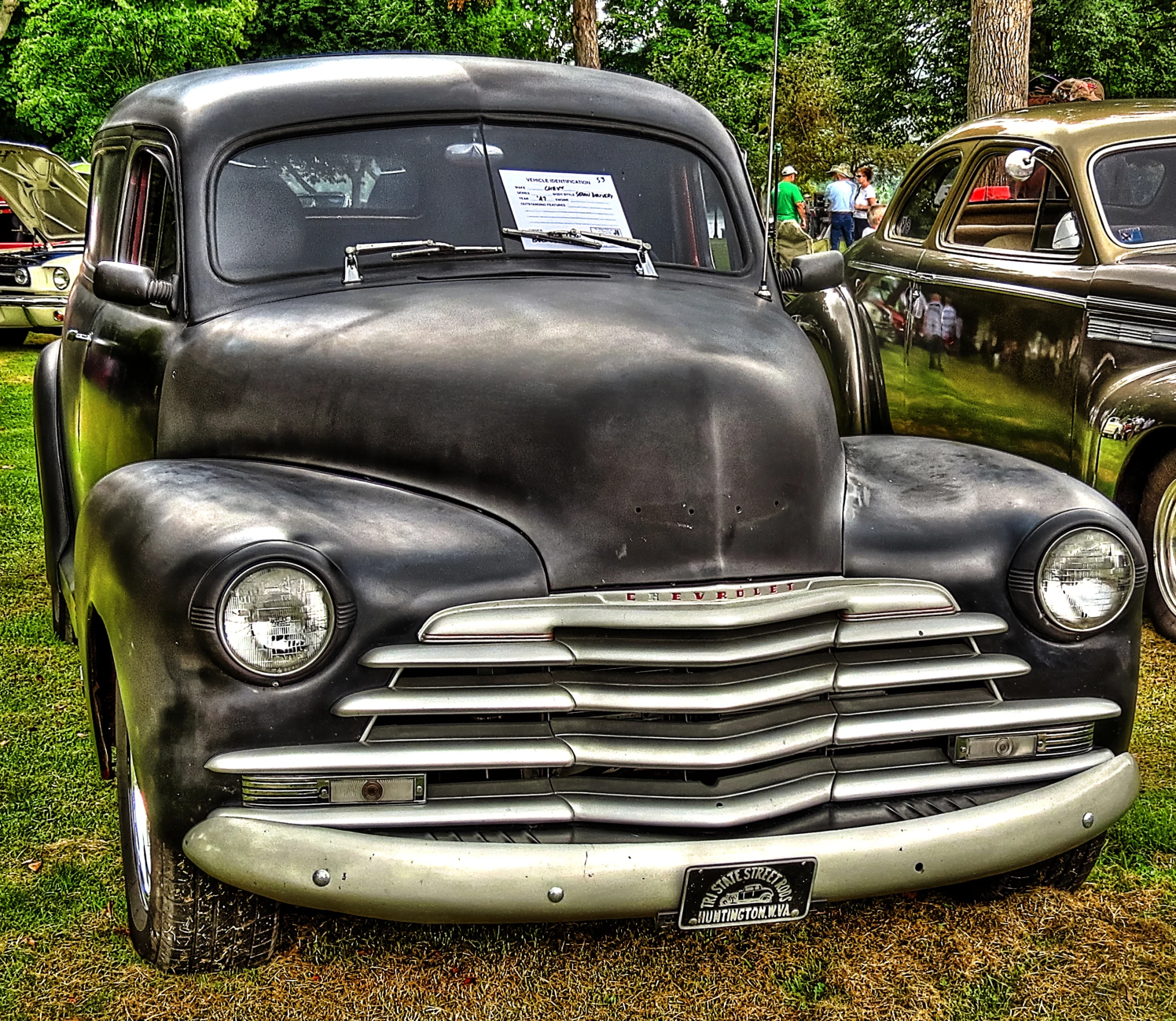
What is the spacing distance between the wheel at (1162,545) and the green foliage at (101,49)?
27.6 meters

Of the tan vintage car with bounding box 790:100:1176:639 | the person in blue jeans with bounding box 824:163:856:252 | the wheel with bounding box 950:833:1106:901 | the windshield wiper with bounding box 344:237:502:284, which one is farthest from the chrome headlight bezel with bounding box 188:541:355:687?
the person in blue jeans with bounding box 824:163:856:252

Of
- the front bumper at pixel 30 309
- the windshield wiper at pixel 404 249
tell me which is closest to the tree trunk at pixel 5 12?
the front bumper at pixel 30 309

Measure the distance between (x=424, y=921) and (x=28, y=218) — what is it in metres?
13.7

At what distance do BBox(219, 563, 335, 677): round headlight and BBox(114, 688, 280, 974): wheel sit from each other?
0.40 metres

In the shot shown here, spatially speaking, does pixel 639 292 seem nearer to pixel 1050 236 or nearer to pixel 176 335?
pixel 176 335

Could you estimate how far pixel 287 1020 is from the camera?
296cm

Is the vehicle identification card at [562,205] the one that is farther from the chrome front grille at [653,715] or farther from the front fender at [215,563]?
the chrome front grille at [653,715]

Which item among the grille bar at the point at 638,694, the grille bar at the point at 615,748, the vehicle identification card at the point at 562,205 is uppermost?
the vehicle identification card at the point at 562,205

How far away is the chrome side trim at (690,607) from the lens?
9.05ft

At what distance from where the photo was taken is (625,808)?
2.75m

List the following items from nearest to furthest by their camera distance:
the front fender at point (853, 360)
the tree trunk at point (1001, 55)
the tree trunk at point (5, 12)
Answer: the front fender at point (853, 360)
the tree trunk at point (1001, 55)
the tree trunk at point (5, 12)

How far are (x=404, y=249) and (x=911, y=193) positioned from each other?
15.3ft

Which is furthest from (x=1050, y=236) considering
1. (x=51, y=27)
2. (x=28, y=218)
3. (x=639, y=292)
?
(x=51, y=27)

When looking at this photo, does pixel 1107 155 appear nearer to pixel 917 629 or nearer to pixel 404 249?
pixel 404 249
